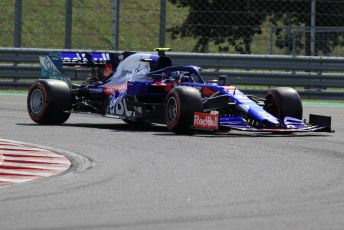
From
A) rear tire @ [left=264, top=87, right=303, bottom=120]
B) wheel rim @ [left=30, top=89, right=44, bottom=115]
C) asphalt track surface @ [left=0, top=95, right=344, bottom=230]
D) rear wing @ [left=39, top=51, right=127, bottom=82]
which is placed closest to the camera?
asphalt track surface @ [left=0, top=95, right=344, bottom=230]

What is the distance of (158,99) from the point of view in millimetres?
13789

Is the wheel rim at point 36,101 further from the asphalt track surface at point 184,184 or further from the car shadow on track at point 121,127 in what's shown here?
the asphalt track surface at point 184,184

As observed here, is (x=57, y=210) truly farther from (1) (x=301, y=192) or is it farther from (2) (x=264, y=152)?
(2) (x=264, y=152)

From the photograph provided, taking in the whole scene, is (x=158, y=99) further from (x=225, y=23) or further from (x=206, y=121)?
(x=225, y=23)

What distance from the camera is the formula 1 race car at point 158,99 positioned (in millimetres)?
12781

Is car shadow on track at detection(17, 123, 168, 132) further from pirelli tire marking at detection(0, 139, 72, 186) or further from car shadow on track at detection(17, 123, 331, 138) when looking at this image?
pirelli tire marking at detection(0, 139, 72, 186)

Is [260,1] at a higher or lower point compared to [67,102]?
higher

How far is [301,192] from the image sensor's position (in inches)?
314

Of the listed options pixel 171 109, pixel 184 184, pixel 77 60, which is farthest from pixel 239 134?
pixel 184 184

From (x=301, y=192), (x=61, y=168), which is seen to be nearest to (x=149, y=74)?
(x=61, y=168)

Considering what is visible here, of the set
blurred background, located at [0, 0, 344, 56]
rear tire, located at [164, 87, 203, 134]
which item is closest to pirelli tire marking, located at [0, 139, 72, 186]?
rear tire, located at [164, 87, 203, 134]

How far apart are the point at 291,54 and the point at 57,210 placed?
15.3 meters

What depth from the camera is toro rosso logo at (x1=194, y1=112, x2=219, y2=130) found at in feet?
41.5

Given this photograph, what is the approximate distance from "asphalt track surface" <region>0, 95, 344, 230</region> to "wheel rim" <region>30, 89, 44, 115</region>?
→ 1155 mm
